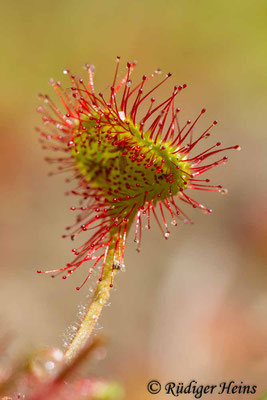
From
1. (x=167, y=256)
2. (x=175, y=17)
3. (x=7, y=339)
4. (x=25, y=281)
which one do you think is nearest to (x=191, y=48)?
(x=175, y=17)

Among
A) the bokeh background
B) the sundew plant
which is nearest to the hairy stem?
the sundew plant

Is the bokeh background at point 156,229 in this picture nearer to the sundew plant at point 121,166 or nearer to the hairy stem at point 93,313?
the hairy stem at point 93,313

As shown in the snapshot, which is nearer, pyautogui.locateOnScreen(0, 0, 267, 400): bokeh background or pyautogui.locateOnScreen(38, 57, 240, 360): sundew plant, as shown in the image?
pyautogui.locateOnScreen(38, 57, 240, 360): sundew plant

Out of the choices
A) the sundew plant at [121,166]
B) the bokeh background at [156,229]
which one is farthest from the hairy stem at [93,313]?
the bokeh background at [156,229]

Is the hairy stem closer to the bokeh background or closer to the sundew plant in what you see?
the sundew plant

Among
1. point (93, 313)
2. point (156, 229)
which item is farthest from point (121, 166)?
point (156, 229)

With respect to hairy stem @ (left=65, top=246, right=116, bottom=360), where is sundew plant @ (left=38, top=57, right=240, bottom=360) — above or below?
above
